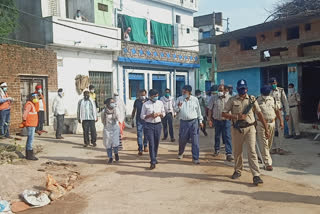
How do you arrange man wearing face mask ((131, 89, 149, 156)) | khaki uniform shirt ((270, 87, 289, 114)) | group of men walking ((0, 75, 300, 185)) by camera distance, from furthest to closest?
man wearing face mask ((131, 89, 149, 156)) → khaki uniform shirt ((270, 87, 289, 114)) → group of men walking ((0, 75, 300, 185))

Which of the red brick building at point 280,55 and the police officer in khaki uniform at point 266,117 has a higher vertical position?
the red brick building at point 280,55

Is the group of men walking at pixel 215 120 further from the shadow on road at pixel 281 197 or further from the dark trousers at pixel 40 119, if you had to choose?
the dark trousers at pixel 40 119

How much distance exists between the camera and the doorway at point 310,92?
37.2 feet

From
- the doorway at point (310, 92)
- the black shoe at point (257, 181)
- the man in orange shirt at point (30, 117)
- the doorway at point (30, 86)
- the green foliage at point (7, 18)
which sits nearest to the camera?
the black shoe at point (257, 181)

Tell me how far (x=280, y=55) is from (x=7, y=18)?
39.0ft

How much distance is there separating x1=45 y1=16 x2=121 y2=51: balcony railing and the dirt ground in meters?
7.34

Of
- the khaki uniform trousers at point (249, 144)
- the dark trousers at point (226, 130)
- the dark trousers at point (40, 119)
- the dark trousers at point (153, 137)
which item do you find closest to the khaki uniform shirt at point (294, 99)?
the dark trousers at point (226, 130)

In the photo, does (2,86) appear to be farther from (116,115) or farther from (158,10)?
(158,10)

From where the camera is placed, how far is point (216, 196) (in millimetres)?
5059

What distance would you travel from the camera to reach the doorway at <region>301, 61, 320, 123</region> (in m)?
11.3

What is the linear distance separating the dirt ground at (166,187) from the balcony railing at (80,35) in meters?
7.34

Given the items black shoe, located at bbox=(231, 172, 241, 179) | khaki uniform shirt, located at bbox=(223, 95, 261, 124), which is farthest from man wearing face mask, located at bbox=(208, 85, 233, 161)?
khaki uniform shirt, located at bbox=(223, 95, 261, 124)

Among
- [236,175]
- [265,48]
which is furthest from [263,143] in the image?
[265,48]

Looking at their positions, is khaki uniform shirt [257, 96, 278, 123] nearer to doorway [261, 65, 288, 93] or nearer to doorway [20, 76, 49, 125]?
doorway [261, 65, 288, 93]
